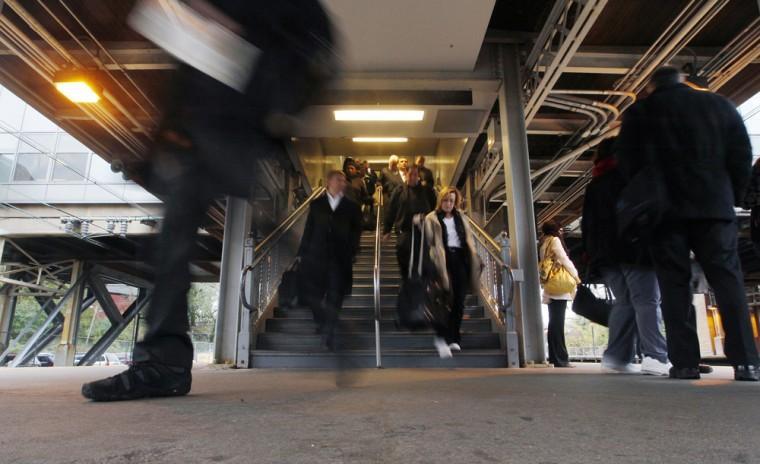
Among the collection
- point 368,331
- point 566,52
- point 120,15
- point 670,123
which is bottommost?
point 368,331

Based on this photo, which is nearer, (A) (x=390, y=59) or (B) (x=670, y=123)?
(B) (x=670, y=123)

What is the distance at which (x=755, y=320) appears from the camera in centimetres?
1975

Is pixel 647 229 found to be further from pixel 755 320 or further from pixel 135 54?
pixel 755 320

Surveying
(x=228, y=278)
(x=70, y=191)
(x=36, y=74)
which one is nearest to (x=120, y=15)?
(x=36, y=74)

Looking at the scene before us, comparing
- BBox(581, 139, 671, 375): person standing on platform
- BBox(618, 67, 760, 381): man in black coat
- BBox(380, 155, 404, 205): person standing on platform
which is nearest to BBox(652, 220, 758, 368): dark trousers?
BBox(618, 67, 760, 381): man in black coat

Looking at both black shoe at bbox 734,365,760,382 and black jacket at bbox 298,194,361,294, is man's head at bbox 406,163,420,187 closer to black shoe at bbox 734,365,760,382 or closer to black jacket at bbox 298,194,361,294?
black jacket at bbox 298,194,361,294

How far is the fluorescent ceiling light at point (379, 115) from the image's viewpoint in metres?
6.69

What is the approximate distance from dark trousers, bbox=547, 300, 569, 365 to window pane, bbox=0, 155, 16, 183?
1399 centimetres

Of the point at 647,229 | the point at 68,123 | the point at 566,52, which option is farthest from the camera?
the point at 68,123

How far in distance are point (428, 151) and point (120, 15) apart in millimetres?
7297

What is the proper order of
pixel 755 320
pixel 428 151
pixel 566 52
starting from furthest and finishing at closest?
pixel 755 320 → pixel 428 151 → pixel 566 52

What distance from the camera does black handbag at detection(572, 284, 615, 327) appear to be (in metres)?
3.45

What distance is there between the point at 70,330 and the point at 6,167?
17.8ft

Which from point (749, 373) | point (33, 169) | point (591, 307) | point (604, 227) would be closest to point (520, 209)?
point (591, 307)
